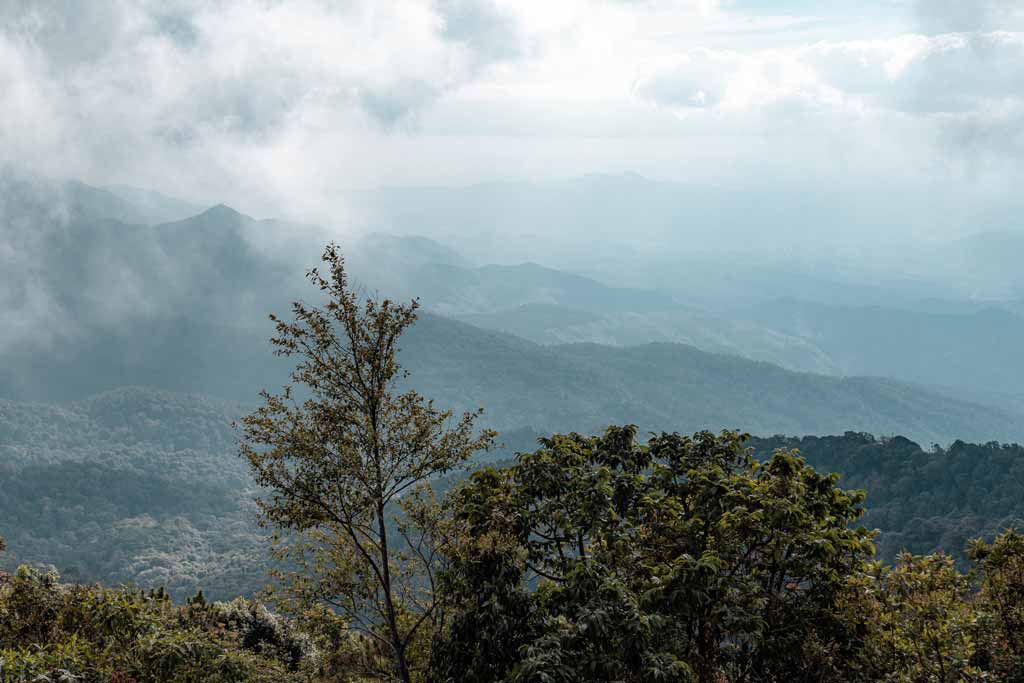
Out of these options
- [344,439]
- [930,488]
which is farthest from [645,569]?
[930,488]

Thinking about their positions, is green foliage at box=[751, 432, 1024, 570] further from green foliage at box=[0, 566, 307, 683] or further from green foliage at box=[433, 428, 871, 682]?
green foliage at box=[0, 566, 307, 683]

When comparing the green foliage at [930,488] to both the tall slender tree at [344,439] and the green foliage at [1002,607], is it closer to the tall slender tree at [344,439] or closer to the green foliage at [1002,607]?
the green foliage at [1002,607]

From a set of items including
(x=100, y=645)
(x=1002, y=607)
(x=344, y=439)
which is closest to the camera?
(x=1002, y=607)

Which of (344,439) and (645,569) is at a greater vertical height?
(344,439)

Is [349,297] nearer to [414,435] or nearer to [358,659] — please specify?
[414,435]

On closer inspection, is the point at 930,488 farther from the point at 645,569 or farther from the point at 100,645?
the point at 100,645

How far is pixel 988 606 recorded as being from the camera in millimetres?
17562

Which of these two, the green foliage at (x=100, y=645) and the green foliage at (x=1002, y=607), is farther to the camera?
the green foliage at (x=1002, y=607)

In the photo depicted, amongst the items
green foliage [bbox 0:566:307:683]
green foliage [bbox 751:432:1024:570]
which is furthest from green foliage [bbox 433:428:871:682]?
green foliage [bbox 751:432:1024:570]

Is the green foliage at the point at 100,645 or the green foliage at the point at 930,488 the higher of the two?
the green foliage at the point at 930,488

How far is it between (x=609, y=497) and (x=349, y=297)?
8063 millimetres

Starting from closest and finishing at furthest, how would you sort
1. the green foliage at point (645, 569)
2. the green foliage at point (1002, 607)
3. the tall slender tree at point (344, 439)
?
1. the green foliage at point (645, 569)
2. the green foliage at point (1002, 607)
3. the tall slender tree at point (344, 439)

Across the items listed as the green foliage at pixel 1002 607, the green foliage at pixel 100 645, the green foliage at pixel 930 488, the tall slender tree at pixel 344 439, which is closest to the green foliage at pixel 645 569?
the tall slender tree at pixel 344 439

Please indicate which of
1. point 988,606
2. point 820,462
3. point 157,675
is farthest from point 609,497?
point 820,462
